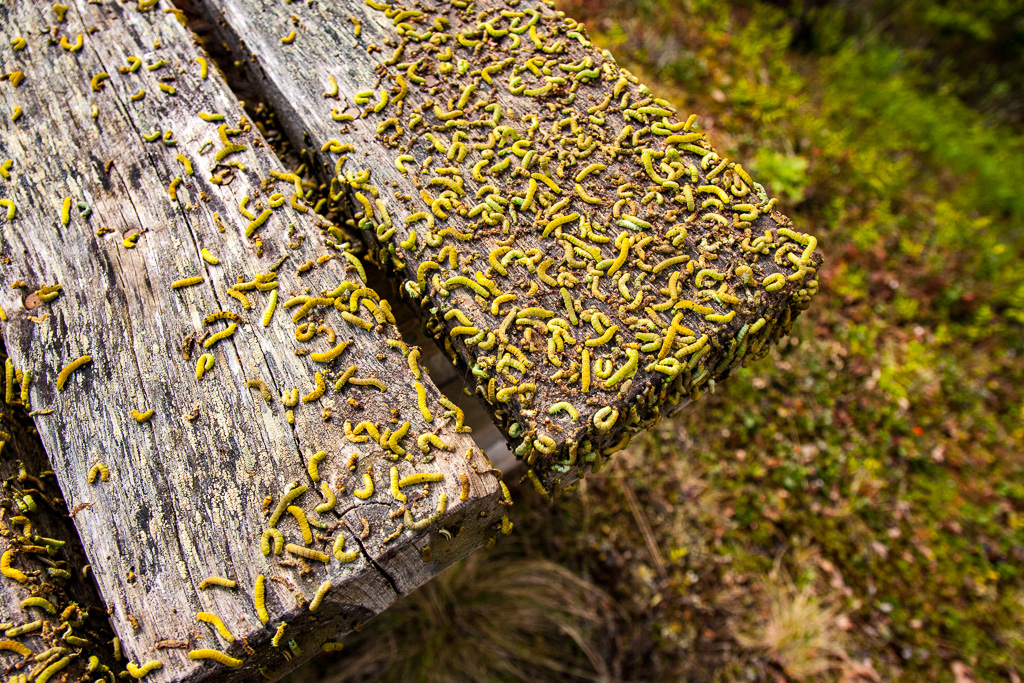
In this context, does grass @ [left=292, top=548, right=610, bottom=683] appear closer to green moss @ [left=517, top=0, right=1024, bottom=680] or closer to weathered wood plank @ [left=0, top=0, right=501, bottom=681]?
green moss @ [left=517, top=0, right=1024, bottom=680]

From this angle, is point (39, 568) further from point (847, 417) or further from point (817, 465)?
point (847, 417)

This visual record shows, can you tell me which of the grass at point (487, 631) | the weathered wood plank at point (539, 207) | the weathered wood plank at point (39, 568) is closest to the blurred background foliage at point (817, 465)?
the grass at point (487, 631)

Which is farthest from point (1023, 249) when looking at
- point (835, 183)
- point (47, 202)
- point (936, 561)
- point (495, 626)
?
point (47, 202)

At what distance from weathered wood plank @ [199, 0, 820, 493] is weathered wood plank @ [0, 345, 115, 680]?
1.25 m

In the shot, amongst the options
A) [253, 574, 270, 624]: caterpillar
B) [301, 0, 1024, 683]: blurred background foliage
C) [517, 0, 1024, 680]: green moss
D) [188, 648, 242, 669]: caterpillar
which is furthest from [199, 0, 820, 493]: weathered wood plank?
[517, 0, 1024, 680]: green moss

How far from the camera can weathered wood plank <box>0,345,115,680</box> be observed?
4.43 feet

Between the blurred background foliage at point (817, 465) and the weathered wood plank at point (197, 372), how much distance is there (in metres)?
2.09

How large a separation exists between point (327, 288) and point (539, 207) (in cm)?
77

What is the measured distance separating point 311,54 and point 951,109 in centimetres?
1050

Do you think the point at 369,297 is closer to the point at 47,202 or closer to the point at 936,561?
the point at 47,202

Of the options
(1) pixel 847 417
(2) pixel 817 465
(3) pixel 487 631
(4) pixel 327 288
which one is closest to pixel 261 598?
(4) pixel 327 288

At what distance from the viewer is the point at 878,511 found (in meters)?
4.37

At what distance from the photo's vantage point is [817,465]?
4453mm

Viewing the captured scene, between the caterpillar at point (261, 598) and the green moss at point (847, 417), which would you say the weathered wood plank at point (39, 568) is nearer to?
the caterpillar at point (261, 598)
